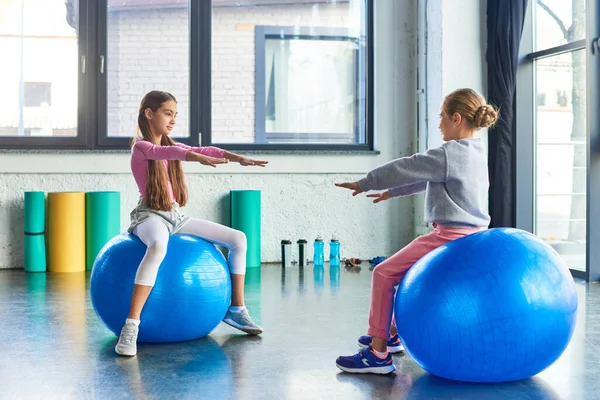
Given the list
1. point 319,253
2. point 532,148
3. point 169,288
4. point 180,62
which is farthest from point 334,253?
point 169,288

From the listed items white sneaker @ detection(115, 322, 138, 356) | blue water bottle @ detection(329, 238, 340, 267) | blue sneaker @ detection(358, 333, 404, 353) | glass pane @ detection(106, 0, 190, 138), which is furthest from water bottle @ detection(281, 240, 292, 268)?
white sneaker @ detection(115, 322, 138, 356)

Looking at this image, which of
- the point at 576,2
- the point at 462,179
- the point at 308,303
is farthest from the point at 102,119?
the point at 462,179

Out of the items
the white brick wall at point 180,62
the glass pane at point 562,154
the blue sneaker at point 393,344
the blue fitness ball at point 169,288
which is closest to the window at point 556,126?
the glass pane at point 562,154

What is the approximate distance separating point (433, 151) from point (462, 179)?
15 centimetres

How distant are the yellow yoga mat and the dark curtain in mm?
3229

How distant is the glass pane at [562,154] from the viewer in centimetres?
562

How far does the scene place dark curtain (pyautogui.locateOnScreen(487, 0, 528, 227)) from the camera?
18.8 ft

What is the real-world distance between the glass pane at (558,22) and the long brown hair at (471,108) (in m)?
2.98

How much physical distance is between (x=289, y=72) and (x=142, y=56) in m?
1.29

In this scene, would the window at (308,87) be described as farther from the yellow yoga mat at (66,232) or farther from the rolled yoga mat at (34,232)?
the rolled yoga mat at (34,232)

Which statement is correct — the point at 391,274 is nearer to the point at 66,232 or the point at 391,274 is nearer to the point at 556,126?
the point at 556,126

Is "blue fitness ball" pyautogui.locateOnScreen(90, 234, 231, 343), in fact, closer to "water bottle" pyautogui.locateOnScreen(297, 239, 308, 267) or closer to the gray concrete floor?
the gray concrete floor

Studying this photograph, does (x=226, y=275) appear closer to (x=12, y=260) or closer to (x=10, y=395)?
(x=10, y=395)

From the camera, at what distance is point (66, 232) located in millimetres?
5973
